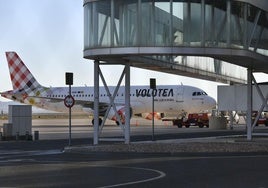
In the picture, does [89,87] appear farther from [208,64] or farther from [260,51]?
[260,51]

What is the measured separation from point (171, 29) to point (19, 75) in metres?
42.5

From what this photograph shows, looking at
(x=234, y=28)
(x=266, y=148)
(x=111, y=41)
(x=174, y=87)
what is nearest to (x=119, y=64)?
(x=111, y=41)

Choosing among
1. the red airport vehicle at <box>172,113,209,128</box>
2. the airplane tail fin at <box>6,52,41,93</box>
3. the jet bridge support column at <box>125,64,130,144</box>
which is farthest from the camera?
the airplane tail fin at <box>6,52,41,93</box>

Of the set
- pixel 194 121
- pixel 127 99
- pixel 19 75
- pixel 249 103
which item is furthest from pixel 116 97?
pixel 127 99

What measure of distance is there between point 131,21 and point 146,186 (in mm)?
13360

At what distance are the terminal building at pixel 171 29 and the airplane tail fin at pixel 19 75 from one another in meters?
38.6

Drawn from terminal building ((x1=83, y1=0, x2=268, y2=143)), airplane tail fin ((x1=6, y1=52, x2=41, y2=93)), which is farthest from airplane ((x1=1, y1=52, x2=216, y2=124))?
A: terminal building ((x1=83, y1=0, x2=268, y2=143))

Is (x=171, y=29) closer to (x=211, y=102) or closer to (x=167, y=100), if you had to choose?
(x=167, y=100)

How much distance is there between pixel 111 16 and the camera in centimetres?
2583

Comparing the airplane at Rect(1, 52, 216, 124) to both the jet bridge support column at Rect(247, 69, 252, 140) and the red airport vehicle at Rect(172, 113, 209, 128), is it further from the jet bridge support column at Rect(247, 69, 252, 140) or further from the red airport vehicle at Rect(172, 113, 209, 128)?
the jet bridge support column at Rect(247, 69, 252, 140)

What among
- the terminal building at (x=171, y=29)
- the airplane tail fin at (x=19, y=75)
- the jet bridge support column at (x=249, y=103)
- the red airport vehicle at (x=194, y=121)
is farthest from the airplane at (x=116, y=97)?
the terminal building at (x=171, y=29)

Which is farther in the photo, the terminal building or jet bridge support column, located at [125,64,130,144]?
jet bridge support column, located at [125,64,130,144]

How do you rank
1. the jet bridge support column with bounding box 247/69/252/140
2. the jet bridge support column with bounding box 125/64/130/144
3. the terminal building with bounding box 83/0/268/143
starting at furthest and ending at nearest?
the jet bridge support column with bounding box 247/69/252/140, the jet bridge support column with bounding box 125/64/130/144, the terminal building with bounding box 83/0/268/143

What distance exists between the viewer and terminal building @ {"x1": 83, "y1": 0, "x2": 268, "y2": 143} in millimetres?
24859
